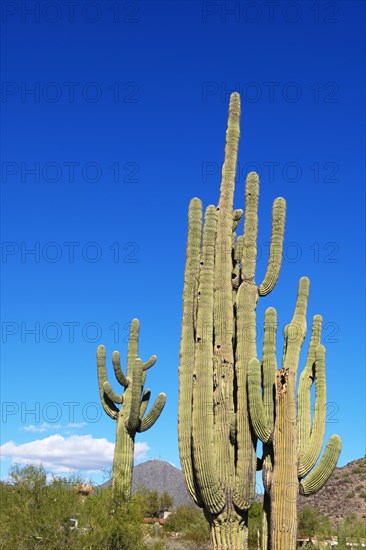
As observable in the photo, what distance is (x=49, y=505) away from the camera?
17.6 m

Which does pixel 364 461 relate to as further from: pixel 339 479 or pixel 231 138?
pixel 231 138

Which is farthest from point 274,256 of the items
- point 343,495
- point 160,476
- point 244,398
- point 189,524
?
point 160,476

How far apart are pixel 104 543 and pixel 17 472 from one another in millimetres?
3124

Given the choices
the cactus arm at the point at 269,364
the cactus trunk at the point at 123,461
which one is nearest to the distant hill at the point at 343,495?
the cactus trunk at the point at 123,461

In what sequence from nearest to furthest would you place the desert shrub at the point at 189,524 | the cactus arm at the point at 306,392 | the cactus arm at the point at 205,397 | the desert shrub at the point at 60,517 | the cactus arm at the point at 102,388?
the cactus arm at the point at 205,397
the cactus arm at the point at 306,392
the desert shrub at the point at 60,517
the cactus arm at the point at 102,388
the desert shrub at the point at 189,524

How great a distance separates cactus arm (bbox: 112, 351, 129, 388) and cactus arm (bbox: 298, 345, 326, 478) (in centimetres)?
698

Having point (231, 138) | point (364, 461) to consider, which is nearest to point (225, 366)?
point (231, 138)

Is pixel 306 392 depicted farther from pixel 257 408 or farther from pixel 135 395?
pixel 135 395

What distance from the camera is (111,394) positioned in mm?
19484

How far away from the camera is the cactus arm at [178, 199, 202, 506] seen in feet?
43.6

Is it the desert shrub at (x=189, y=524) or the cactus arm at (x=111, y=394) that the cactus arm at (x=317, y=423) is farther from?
the desert shrub at (x=189, y=524)

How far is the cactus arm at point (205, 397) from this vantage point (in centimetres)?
1274

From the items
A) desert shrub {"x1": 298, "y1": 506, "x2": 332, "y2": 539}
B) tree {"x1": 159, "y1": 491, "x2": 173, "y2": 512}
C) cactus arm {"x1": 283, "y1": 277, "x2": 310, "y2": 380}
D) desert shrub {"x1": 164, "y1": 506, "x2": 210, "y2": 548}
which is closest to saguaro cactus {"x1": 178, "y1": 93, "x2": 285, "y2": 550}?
cactus arm {"x1": 283, "y1": 277, "x2": 310, "y2": 380}

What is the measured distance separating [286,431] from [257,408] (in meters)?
0.69
